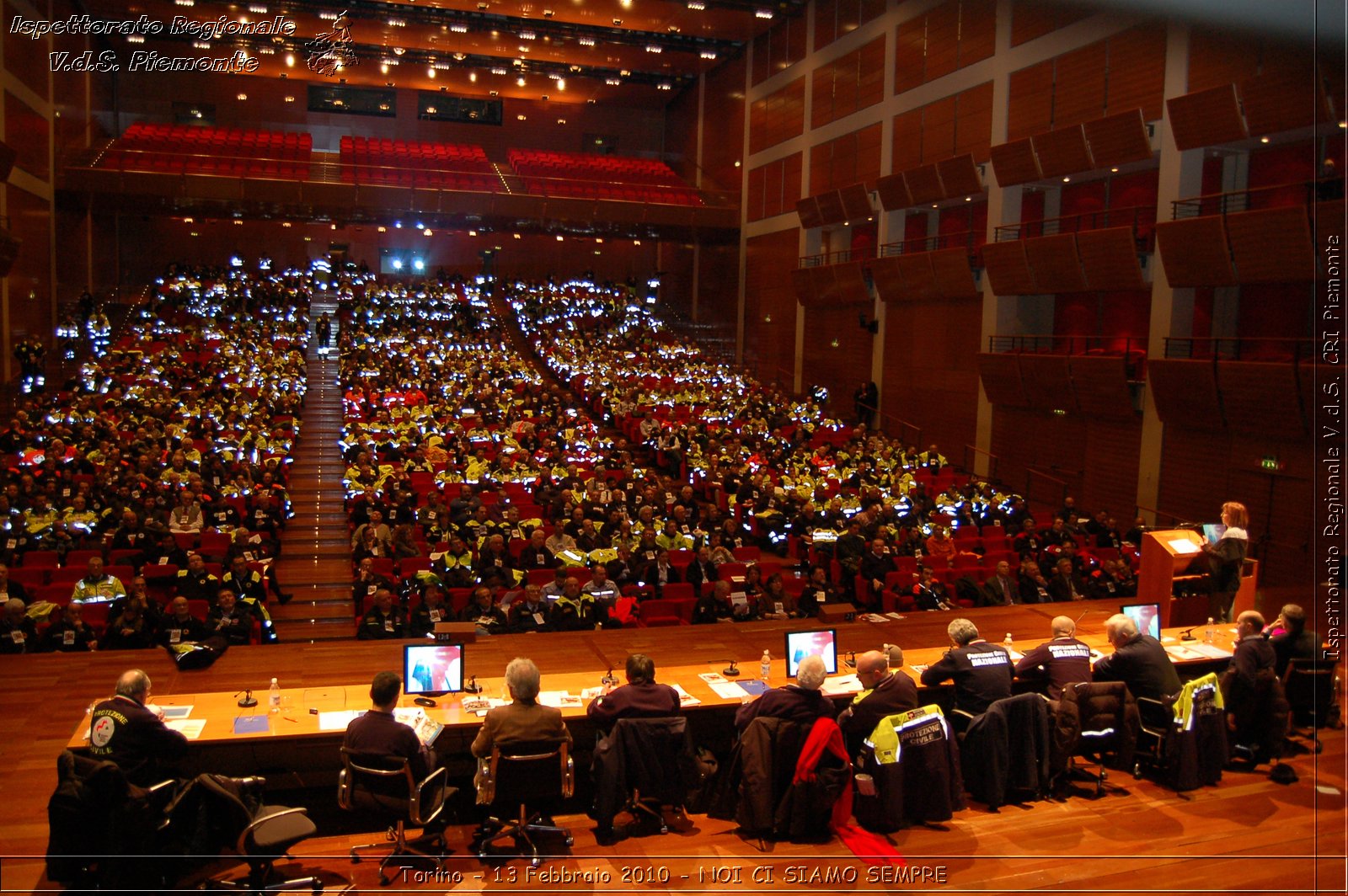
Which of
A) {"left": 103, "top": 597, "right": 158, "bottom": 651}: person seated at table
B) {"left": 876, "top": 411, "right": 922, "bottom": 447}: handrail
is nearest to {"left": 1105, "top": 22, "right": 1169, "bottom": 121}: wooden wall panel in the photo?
{"left": 876, "top": 411, "right": 922, "bottom": 447}: handrail

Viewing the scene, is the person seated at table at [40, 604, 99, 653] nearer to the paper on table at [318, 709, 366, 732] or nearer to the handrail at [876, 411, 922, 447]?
the paper on table at [318, 709, 366, 732]

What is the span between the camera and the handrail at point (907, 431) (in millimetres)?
18922

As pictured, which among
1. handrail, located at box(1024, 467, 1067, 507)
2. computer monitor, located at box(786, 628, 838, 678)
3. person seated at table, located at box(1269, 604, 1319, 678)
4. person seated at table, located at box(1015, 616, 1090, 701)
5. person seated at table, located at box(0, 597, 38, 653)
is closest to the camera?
person seated at table, located at box(1015, 616, 1090, 701)

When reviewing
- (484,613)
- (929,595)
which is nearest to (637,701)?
(484,613)

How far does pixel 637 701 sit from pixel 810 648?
152 cm

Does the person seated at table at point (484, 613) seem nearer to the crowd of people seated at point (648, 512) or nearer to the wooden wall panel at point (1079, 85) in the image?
the crowd of people seated at point (648, 512)

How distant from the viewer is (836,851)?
15.9 feet

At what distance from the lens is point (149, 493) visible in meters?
10.9

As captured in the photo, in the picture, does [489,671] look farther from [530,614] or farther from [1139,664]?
[1139,664]

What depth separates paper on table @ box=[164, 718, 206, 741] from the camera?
4828 millimetres

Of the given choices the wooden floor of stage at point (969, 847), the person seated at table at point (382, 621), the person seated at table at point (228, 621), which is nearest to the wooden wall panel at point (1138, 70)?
the wooden floor of stage at point (969, 847)

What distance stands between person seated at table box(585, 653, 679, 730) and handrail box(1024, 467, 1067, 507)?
1158 cm

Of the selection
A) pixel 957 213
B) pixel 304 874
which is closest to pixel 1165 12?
pixel 957 213

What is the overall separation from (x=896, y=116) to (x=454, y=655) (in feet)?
55.8
